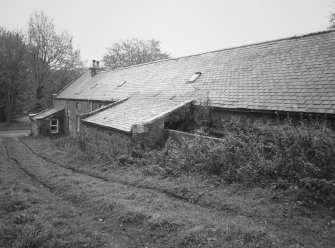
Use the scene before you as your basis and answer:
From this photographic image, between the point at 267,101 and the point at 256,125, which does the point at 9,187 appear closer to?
the point at 256,125

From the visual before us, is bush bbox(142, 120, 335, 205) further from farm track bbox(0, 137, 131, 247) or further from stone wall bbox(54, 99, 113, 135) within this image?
stone wall bbox(54, 99, 113, 135)

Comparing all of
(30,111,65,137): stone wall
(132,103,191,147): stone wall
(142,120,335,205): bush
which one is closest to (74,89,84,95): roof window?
(30,111,65,137): stone wall

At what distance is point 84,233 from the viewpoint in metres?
5.24

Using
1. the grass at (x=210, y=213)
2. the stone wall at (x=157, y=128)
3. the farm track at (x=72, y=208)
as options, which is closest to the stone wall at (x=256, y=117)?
the stone wall at (x=157, y=128)

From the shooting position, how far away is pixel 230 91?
1217cm

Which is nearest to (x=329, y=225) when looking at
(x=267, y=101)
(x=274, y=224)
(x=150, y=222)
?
(x=274, y=224)

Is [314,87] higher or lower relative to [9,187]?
higher

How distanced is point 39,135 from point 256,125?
23.8 metres

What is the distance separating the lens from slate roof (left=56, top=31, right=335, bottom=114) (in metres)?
9.47

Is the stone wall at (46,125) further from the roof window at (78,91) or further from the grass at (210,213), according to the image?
the grass at (210,213)

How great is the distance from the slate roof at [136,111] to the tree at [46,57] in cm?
2659

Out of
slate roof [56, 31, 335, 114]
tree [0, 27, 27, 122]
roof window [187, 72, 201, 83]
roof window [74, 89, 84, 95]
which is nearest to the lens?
slate roof [56, 31, 335, 114]

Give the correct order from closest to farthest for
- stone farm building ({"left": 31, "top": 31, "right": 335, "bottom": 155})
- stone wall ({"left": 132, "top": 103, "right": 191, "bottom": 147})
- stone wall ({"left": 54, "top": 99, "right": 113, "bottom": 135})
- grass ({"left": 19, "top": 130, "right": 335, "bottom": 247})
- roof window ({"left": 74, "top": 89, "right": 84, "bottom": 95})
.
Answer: grass ({"left": 19, "top": 130, "right": 335, "bottom": 247}) < stone farm building ({"left": 31, "top": 31, "right": 335, "bottom": 155}) < stone wall ({"left": 132, "top": 103, "right": 191, "bottom": 147}) < stone wall ({"left": 54, "top": 99, "right": 113, "bottom": 135}) < roof window ({"left": 74, "top": 89, "right": 84, "bottom": 95})

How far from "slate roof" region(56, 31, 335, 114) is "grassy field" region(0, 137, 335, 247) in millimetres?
4331
